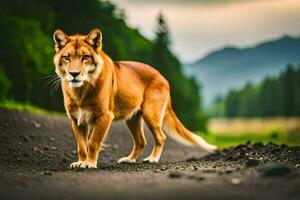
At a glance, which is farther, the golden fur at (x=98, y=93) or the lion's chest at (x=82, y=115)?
the lion's chest at (x=82, y=115)

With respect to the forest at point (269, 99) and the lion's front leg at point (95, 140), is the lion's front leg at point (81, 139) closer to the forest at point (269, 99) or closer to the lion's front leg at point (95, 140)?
the lion's front leg at point (95, 140)

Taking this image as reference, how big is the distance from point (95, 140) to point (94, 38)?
155 cm

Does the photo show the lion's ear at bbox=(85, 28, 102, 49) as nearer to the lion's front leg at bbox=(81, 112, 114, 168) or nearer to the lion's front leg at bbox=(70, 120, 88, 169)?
the lion's front leg at bbox=(81, 112, 114, 168)

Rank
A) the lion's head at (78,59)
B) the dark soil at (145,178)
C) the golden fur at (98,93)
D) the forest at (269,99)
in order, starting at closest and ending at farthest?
1. the dark soil at (145,178)
2. the lion's head at (78,59)
3. the golden fur at (98,93)
4. the forest at (269,99)

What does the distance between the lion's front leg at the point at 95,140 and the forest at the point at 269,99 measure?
36.6 meters

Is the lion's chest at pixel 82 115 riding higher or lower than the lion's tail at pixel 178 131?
lower

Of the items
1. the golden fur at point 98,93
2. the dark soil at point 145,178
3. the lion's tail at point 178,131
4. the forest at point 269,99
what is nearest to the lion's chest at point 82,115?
the golden fur at point 98,93

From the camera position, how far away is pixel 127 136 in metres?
16.5

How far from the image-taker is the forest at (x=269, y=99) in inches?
1986

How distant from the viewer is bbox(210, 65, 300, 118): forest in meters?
50.4

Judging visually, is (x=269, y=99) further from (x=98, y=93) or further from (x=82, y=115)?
(x=82, y=115)

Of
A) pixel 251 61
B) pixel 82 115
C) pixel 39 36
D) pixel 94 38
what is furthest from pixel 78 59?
pixel 251 61

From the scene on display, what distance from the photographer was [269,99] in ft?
215

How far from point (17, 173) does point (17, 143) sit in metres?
3.65
